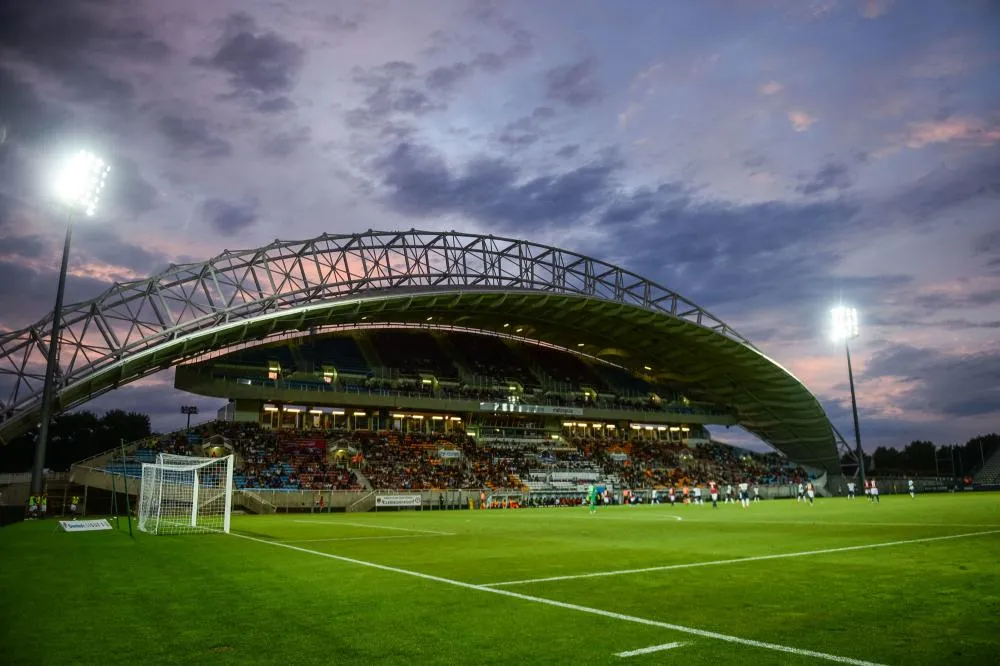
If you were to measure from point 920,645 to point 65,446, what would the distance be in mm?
103488

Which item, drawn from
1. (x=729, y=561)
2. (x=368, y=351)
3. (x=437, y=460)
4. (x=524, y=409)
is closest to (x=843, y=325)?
(x=524, y=409)

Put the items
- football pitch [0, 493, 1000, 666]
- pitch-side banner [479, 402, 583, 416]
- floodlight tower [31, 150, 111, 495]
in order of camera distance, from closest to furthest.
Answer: football pitch [0, 493, 1000, 666] → floodlight tower [31, 150, 111, 495] → pitch-side banner [479, 402, 583, 416]

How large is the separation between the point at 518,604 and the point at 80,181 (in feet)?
114

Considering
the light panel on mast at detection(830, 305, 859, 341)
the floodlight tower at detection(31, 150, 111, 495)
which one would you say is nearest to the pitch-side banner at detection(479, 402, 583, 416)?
the light panel on mast at detection(830, 305, 859, 341)

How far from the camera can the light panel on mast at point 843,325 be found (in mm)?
55969

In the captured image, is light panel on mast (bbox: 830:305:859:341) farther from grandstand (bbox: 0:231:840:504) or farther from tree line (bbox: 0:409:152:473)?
tree line (bbox: 0:409:152:473)

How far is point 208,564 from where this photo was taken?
13172 mm

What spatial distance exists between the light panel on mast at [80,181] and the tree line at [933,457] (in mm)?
128337

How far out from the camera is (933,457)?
137m

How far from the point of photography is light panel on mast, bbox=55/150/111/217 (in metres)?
32.6

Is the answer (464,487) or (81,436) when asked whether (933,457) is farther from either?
(81,436)

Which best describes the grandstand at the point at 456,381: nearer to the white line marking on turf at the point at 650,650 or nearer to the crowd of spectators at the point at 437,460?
the crowd of spectators at the point at 437,460

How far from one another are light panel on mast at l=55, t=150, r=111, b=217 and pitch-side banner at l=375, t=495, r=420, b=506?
26.6m

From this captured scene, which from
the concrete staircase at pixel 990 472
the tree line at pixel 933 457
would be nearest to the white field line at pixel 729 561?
the concrete staircase at pixel 990 472
